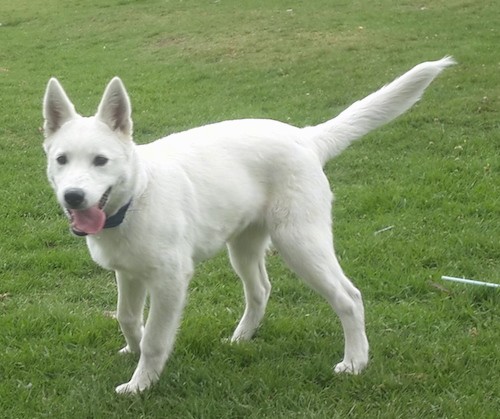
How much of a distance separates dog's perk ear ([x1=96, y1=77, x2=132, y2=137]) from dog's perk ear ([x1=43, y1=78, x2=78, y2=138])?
0.53 feet

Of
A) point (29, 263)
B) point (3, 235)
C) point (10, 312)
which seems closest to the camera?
point (10, 312)

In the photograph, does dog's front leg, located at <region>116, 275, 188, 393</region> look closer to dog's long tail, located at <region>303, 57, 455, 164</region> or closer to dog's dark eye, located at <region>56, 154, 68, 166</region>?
Answer: dog's dark eye, located at <region>56, 154, 68, 166</region>

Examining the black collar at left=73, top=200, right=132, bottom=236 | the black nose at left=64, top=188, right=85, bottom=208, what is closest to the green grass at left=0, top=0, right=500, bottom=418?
the black collar at left=73, top=200, right=132, bottom=236

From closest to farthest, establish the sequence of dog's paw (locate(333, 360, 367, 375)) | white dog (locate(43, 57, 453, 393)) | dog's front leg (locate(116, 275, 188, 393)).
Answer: white dog (locate(43, 57, 453, 393)) < dog's front leg (locate(116, 275, 188, 393)) < dog's paw (locate(333, 360, 367, 375))

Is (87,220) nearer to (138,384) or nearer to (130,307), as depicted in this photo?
(130,307)

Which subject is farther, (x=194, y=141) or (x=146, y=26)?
(x=146, y=26)

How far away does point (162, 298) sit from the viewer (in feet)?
12.5

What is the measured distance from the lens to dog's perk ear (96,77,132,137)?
3676 mm

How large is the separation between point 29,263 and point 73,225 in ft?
8.34

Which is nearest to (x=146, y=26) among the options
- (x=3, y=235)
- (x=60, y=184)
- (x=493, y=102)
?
(x=493, y=102)

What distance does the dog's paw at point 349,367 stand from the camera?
158 inches

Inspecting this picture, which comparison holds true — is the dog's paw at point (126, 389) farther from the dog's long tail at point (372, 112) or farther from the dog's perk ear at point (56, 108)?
the dog's long tail at point (372, 112)

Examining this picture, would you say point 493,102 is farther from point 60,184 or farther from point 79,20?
point 79,20

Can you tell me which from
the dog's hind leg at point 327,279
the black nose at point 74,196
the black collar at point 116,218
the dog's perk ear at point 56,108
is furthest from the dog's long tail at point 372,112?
the black nose at point 74,196
